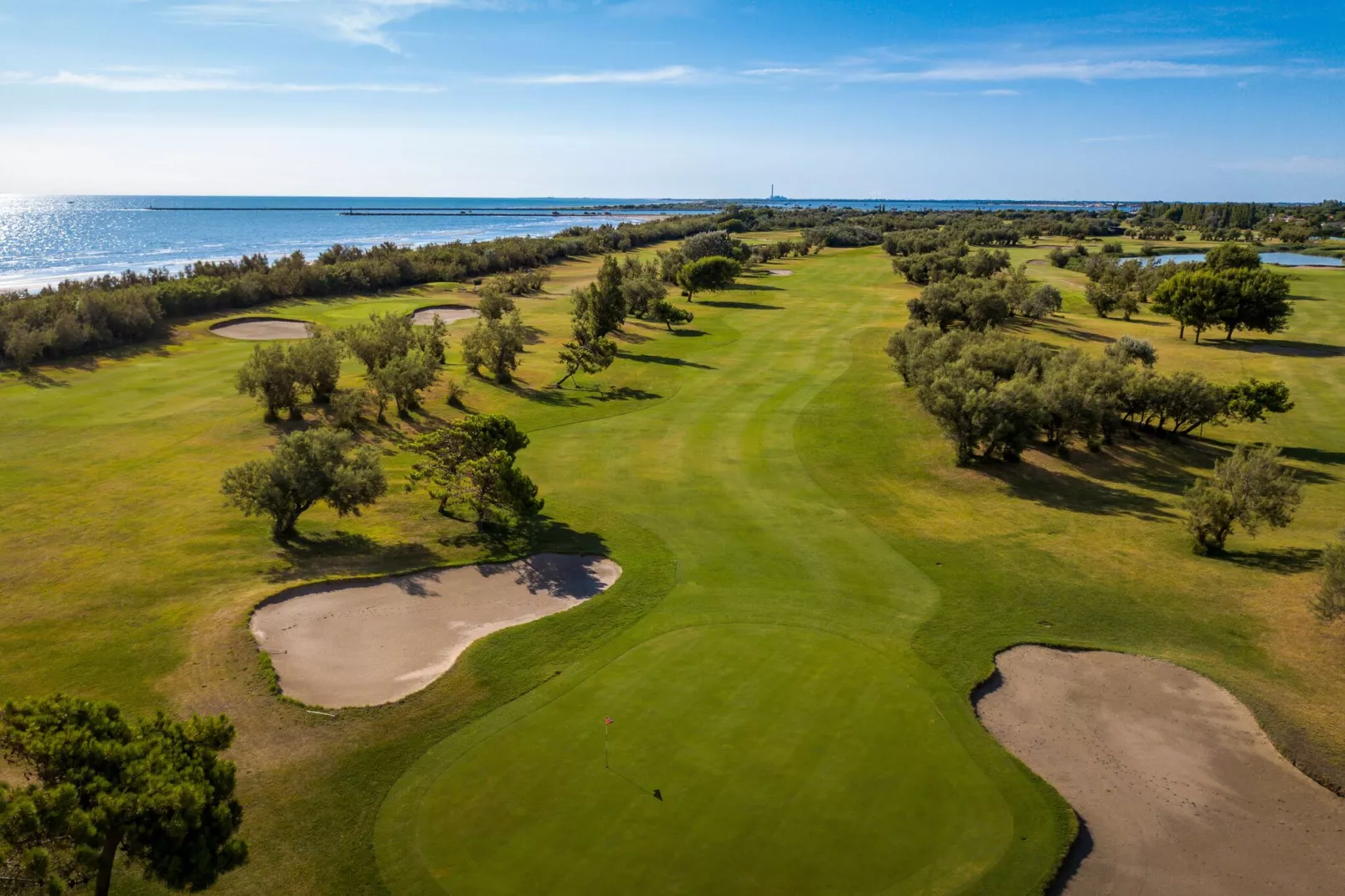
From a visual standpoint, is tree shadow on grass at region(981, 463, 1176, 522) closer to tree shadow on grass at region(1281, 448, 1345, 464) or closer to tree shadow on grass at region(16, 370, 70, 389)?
tree shadow on grass at region(1281, 448, 1345, 464)

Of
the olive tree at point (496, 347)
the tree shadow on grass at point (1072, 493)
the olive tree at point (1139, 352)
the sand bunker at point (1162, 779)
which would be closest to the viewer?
the sand bunker at point (1162, 779)

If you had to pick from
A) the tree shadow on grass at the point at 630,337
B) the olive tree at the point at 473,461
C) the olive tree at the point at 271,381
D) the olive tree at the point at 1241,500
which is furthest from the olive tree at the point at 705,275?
the olive tree at the point at 1241,500

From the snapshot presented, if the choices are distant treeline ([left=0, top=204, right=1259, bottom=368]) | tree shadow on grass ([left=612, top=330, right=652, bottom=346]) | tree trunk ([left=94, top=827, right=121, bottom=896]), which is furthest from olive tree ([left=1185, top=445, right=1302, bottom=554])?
distant treeline ([left=0, top=204, right=1259, bottom=368])

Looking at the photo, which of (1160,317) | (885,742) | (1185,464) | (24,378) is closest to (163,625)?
(885,742)

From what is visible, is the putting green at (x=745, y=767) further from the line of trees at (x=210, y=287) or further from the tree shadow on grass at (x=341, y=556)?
the line of trees at (x=210, y=287)

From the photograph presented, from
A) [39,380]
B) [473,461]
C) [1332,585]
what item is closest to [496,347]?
[473,461]

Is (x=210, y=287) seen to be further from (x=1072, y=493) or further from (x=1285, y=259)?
(x=1285, y=259)
